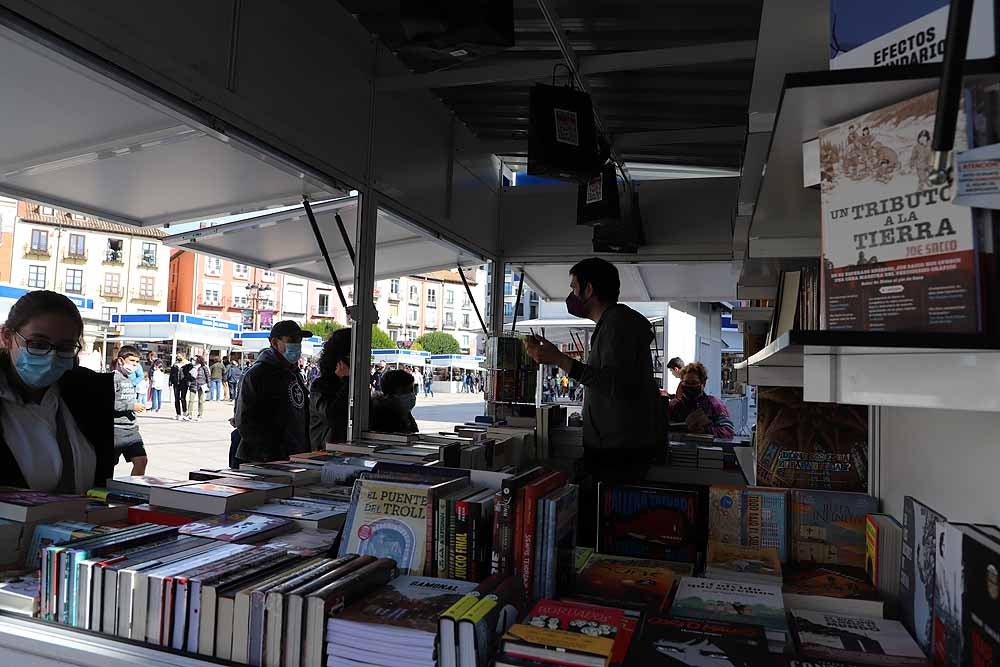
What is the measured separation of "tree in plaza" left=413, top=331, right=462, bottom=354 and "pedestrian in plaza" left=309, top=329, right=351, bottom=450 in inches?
1267

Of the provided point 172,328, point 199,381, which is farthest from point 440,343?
point 199,381

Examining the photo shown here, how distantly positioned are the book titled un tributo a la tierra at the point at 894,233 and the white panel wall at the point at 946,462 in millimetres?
556

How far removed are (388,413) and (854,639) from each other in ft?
11.5

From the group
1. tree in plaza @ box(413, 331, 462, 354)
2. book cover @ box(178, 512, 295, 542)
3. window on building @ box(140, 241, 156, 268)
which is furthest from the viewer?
tree in plaza @ box(413, 331, 462, 354)

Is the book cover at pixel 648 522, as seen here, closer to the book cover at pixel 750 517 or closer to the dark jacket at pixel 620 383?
the book cover at pixel 750 517

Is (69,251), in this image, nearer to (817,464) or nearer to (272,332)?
(272,332)

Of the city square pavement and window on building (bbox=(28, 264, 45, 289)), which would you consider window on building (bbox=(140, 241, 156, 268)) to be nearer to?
window on building (bbox=(28, 264, 45, 289))

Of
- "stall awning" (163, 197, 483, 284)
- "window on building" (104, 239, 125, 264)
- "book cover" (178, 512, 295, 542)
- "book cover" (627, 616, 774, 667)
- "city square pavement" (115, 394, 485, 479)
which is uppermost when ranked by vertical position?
"window on building" (104, 239, 125, 264)

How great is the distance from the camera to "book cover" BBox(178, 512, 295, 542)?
1704 mm

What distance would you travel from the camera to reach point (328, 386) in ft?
13.6

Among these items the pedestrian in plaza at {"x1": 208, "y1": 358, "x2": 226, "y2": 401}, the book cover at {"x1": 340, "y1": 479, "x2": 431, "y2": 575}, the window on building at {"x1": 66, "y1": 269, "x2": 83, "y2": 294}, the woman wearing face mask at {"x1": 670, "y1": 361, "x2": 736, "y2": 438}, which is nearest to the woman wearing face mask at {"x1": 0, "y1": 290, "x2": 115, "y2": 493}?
the book cover at {"x1": 340, "y1": 479, "x2": 431, "y2": 575}

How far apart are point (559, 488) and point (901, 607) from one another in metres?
0.74

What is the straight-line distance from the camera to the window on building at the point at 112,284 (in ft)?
97.7

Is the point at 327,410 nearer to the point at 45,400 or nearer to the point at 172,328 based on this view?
the point at 45,400
